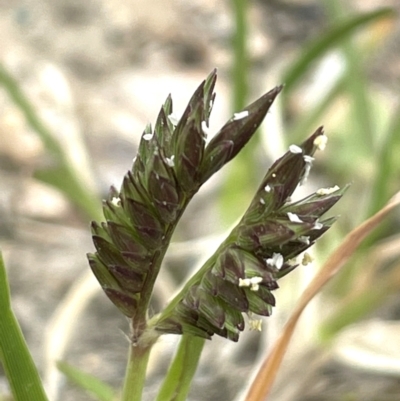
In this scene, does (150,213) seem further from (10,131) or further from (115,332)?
(10,131)

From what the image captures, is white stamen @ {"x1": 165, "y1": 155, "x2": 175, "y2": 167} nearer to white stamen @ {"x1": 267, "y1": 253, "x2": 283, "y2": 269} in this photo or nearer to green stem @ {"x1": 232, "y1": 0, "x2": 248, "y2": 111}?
white stamen @ {"x1": 267, "y1": 253, "x2": 283, "y2": 269}

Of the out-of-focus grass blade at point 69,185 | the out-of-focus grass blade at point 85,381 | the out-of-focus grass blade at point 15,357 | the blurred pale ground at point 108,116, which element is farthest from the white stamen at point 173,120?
the out-of-focus grass blade at point 69,185

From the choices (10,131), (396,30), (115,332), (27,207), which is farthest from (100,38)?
(115,332)

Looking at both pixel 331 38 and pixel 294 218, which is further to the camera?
pixel 331 38

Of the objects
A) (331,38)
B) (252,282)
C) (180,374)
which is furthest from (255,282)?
(331,38)

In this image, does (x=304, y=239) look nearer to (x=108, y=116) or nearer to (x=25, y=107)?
(x=25, y=107)

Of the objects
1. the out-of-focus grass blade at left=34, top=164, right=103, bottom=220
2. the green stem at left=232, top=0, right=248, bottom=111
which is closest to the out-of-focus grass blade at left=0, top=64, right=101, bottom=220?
the out-of-focus grass blade at left=34, top=164, right=103, bottom=220
